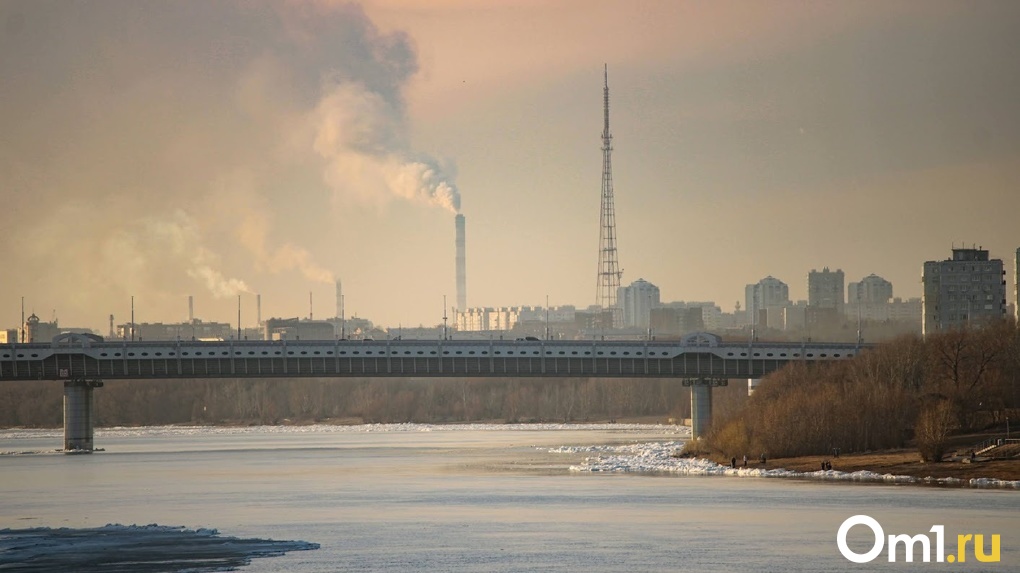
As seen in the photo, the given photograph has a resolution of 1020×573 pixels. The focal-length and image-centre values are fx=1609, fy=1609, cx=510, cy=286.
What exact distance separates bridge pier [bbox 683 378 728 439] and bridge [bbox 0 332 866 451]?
0.35ft

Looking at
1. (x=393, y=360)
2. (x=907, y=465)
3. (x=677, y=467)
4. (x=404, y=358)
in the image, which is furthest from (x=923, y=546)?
(x=393, y=360)

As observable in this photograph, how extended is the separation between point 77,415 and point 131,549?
368 feet

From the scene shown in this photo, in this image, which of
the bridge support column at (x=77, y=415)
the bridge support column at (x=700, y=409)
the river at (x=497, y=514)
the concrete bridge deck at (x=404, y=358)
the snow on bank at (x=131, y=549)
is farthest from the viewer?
the bridge support column at (x=77, y=415)

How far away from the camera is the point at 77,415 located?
17950cm

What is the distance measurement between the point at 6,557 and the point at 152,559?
660 centimetres

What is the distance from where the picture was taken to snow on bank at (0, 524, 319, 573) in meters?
66.6

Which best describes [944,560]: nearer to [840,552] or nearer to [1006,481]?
[840,552]

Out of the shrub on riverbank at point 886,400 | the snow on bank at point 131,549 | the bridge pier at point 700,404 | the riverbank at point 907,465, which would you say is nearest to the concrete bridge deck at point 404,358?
the bridge pier at point 700,404

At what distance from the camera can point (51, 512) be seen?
303 feet

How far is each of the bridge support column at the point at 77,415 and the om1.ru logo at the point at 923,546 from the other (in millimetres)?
118763

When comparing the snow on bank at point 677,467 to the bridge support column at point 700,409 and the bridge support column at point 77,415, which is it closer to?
the bridge support column at point 700,409

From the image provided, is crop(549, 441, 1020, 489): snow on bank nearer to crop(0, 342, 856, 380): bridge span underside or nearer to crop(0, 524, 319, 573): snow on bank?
crop(0, 342, 856, 380): bridge span underside

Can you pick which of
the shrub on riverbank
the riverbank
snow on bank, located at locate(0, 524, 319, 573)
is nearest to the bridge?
the shrub on riverbank

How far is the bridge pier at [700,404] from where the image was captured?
165 m
